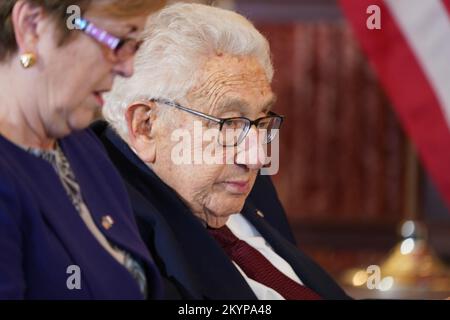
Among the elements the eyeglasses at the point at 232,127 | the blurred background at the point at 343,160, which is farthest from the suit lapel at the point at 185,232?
the blurred background at the point at 343,160

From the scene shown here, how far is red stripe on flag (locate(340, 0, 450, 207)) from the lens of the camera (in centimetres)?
215

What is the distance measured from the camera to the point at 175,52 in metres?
1.49

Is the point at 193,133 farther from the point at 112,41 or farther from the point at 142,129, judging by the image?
the point at 112,41

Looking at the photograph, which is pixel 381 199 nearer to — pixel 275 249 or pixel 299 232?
pixel 299 232

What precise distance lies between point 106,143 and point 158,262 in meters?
0.18

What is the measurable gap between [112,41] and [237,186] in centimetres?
34

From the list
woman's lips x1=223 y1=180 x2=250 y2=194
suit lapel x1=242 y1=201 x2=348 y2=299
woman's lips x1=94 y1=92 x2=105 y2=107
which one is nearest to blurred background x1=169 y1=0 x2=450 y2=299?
suit lapel x1=242 y1=201 x2=348 y2=299

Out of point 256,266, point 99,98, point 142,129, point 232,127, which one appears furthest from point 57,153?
point 256,266

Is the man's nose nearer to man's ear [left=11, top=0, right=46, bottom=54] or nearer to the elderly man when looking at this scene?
the elderly man

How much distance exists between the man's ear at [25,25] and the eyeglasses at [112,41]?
0.05 m

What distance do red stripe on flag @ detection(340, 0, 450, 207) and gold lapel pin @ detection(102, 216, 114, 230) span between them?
866 millimetres

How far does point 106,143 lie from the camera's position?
149cm

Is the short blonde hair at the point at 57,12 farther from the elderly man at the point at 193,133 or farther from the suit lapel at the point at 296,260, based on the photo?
the suit lapel at the point at 296,260

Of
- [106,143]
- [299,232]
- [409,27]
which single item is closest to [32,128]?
[106,143]
